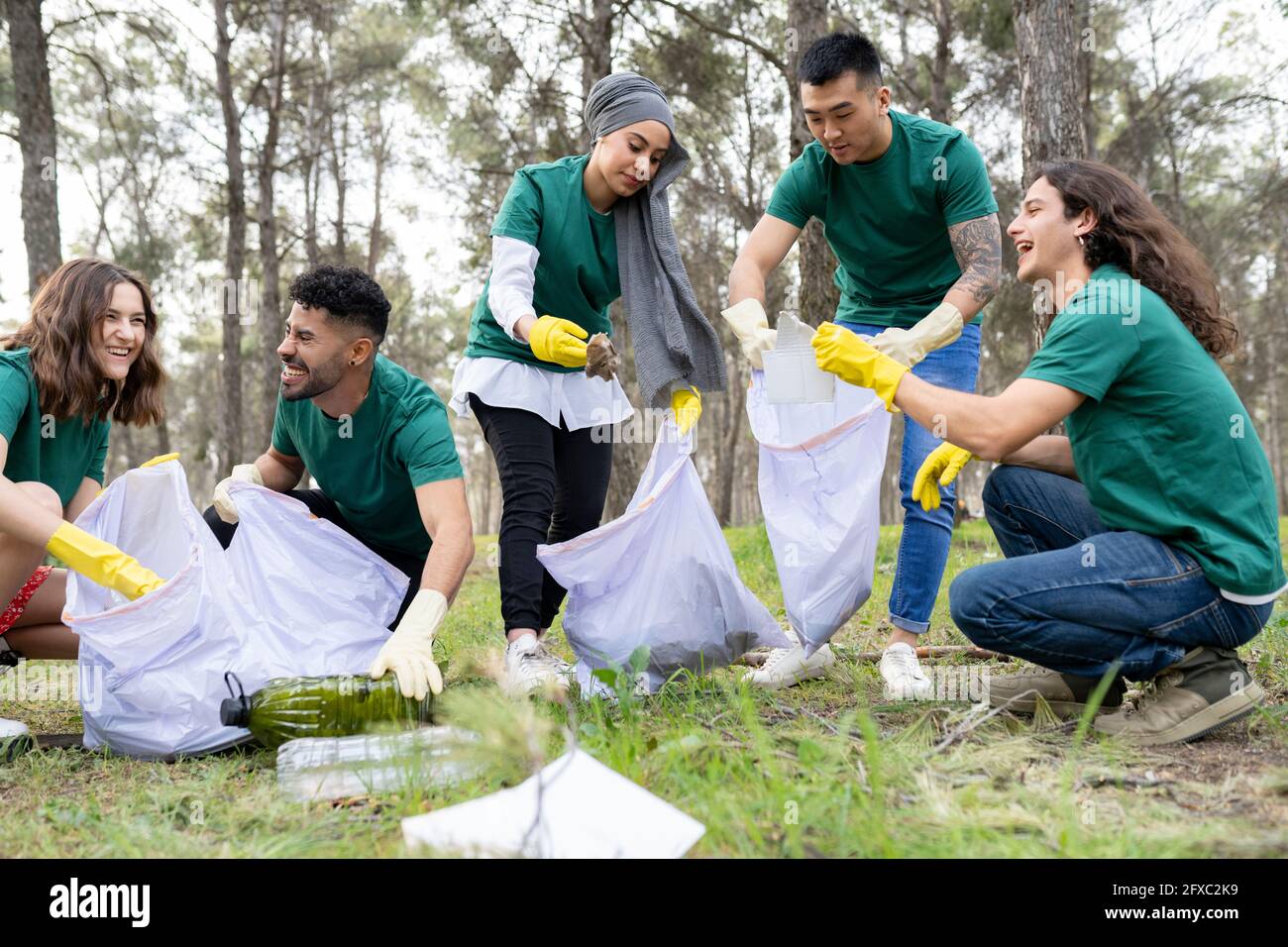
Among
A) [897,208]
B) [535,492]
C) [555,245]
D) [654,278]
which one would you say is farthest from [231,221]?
[897,208]

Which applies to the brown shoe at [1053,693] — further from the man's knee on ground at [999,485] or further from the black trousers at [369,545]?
the black trousers at [369,545]

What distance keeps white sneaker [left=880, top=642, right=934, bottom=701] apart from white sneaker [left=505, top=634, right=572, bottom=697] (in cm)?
86

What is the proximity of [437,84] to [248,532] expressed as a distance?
9.19 m

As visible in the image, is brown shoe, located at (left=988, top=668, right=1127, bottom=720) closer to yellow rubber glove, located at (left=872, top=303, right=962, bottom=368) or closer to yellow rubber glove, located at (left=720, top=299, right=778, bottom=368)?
yellow rubber glove, located at (left=872, top=303, right=962, bottom=368)

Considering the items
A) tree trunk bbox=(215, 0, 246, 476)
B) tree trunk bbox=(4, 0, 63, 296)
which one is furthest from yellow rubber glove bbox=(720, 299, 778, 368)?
tree trunk bbox=(215, 0, 246, 476)

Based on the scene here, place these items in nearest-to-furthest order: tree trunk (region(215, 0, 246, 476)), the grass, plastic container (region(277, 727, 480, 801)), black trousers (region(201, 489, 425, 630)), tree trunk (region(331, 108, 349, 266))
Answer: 1. the grass
2. plastic container (region(277, 727, 480, 801))
3. black trousers (region(201, 489, 425, 630))
4. tree trunk (region(215, 0, 246, 476))
5. tree trunk (region(331, 108, 349, 266))

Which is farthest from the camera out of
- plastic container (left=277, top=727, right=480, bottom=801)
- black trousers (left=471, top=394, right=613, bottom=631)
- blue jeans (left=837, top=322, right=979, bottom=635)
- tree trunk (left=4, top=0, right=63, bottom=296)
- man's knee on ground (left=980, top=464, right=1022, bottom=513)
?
tree trunk (left=4, top=0, right=63, bottom=296)

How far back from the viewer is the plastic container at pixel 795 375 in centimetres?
248

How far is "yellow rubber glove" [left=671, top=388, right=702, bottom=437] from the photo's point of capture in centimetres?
266

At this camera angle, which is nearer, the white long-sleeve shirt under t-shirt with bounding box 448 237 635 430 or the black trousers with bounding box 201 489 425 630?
the white long-sleeve shirt under t-shirt with bounding box 448 237 635 430

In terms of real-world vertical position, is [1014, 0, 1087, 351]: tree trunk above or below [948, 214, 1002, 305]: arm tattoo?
above
